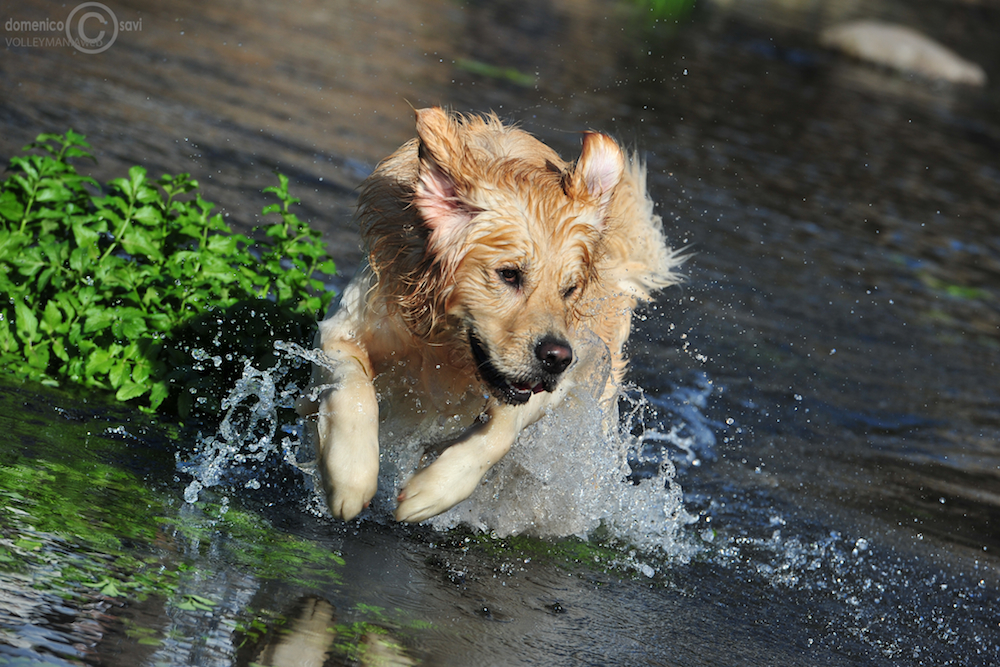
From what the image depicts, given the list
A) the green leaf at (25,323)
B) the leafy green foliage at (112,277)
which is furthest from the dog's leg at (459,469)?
the green leaf at (25,323)

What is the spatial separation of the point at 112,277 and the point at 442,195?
2.24 metres

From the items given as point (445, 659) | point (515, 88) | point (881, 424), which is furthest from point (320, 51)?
point (445, 659)

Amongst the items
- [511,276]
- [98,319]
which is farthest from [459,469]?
[98,319]

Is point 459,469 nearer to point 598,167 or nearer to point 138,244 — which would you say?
point 598,167

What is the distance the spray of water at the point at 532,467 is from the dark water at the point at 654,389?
0.18 m

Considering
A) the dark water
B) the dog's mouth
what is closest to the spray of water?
the dark water

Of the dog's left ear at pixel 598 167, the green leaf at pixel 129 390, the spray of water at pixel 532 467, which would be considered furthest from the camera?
the green leaf at pixel 129 390

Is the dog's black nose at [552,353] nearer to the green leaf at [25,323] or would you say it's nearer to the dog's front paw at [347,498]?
the dog's front paw at [347,498]

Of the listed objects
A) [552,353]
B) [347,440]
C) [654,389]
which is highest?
[552,353]

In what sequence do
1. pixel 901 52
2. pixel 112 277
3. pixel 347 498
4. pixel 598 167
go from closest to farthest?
pixel 347 498, pixel 598 167, pixel 112 277, pixel 901 52

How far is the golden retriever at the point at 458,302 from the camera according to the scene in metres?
4.34

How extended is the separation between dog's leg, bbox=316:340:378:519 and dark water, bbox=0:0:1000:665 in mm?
310

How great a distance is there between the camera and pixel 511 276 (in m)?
4.43

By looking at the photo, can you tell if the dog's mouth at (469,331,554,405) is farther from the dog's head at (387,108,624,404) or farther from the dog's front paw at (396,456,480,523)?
the dog's front paw at (396,456,480,523)
